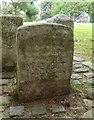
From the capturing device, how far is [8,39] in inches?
209

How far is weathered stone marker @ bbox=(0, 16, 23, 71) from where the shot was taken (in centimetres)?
523

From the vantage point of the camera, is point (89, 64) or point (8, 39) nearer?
point (8, 39)

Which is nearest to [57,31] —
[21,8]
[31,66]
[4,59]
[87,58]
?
[31,66]

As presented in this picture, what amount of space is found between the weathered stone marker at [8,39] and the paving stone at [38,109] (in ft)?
6.37

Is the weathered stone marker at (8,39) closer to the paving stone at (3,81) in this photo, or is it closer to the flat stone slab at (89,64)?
the paving stone at (3,81)

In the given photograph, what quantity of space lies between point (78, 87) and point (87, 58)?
2.59 metres

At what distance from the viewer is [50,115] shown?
3434 mm

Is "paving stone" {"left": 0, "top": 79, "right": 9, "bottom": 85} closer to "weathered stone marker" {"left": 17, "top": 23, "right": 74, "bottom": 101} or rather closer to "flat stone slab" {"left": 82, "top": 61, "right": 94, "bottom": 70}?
"weathered stone marker" {"left": 17, "top": 23, "right": 74, "bottom": 101}

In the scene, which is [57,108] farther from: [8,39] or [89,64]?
[89,64]

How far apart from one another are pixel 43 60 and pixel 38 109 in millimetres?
758

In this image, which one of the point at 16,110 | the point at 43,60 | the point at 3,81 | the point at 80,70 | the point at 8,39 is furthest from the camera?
the point at 80,70

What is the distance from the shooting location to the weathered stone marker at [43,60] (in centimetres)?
371

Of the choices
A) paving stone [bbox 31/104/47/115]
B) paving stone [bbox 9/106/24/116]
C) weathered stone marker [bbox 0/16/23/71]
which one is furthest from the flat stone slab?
paving stone [bbox 9/106/24/116]

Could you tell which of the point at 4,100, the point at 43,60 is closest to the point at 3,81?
the point at 4,100
